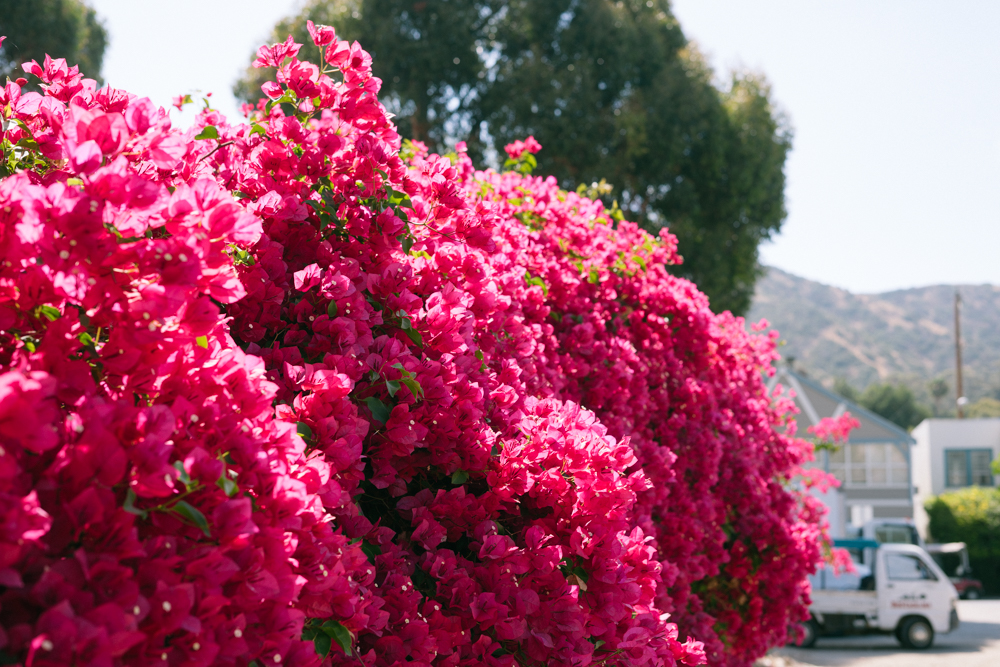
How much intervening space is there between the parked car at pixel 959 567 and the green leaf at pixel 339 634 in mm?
29953

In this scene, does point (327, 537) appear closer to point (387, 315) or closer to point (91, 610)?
point (91, 610)

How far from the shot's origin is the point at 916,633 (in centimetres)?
1460

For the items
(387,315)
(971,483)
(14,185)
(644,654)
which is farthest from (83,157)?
(971,483)

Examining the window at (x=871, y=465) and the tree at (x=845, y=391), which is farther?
the tree at (x=845, y=391)

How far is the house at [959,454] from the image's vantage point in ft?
129

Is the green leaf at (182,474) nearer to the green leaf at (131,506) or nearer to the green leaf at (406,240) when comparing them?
the green leaf at (131,506)

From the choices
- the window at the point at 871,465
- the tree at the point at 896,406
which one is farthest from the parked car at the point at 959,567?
the tree at the point at 896,406

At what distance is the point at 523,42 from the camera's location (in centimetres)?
1468

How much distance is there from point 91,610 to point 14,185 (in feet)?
2.53

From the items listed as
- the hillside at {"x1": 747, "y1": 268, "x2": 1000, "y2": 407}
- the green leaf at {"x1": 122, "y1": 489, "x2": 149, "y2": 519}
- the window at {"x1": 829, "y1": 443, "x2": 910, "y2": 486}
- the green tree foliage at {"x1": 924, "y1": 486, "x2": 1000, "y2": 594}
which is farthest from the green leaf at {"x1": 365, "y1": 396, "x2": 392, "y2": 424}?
the hillside at {"x1": 747, "y1": 268, "x2": 1000, "y2": 407}

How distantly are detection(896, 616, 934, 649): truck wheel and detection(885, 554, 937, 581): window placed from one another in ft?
2.38

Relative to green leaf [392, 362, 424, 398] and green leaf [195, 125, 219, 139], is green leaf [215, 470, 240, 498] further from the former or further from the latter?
green leaf [195, 125, 219, 139]

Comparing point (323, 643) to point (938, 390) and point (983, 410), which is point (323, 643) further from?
point (938, 390)

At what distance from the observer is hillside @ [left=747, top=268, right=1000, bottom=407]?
443 ft
